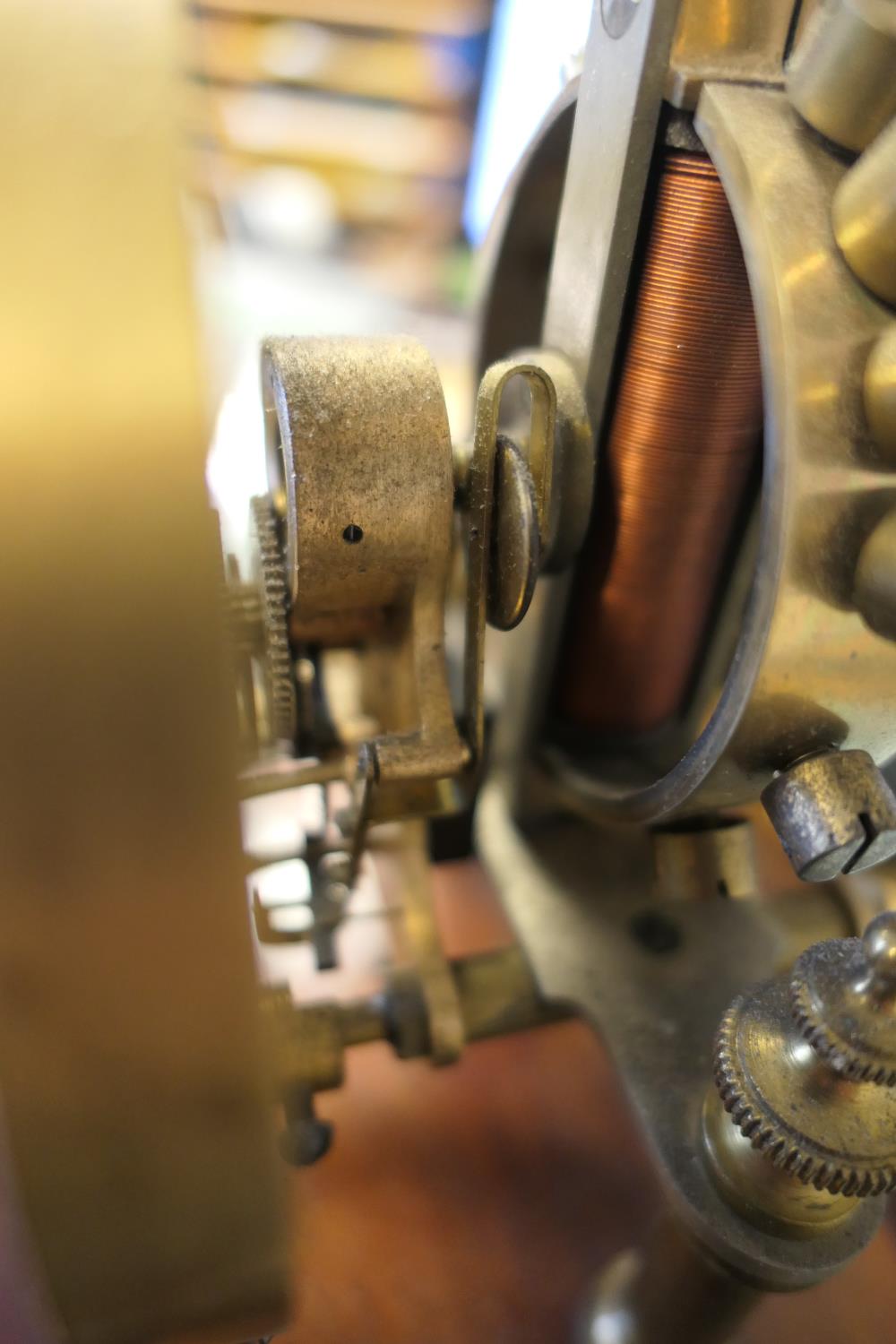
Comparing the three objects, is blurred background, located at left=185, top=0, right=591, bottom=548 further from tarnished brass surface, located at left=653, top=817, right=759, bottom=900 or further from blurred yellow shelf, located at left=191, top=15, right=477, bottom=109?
tarnished brass surface, located at left=653, top=817, right=759, bottom=900

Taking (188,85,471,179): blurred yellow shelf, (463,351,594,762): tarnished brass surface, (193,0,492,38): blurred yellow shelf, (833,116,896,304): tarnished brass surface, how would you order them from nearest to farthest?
(833,116,896,304): tarnished brass surface → (463,351,594,762): tarnished brass surface → (193,0,492,38): blurred yellow shelf → (188,85,471,179): blurred yellow shelf

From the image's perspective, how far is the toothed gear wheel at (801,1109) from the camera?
48 centimetres

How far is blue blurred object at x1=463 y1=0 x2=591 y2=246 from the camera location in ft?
2.61

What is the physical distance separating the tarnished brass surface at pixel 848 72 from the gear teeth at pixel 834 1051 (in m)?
0.42

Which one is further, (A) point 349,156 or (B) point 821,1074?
(A) point 349,156

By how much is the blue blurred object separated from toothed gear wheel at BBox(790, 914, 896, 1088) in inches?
22.3

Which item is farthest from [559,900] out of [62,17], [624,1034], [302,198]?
[302,198]

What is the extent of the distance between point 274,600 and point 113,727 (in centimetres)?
23

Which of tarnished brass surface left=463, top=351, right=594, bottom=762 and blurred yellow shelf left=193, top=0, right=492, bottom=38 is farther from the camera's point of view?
blurred yellow shelf left=193, top=0, right=492, bottom=38

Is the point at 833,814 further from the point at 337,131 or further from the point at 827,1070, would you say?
the point at 337,131

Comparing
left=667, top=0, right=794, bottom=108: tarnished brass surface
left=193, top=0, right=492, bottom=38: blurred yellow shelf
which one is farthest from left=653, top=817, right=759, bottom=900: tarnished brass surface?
left=193, top=0, right=492, bottom=38: blurred yellow shelf

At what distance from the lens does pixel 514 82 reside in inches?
67.2

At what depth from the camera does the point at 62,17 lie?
1.09ft

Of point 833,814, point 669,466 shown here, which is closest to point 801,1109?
point 833,814
